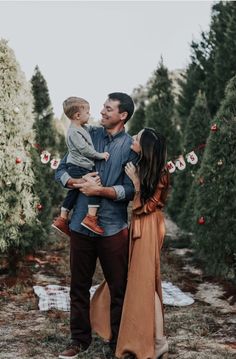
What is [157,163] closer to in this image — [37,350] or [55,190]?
[37,350]

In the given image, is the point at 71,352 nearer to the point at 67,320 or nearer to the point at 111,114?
the point at 67,320

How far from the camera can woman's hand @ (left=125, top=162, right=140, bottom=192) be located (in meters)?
3.73

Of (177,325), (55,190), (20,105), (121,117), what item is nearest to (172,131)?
(55,190)

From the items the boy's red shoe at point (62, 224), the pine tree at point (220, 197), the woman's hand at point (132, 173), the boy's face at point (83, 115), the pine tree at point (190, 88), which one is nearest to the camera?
the woman's hand at point (132, 173)

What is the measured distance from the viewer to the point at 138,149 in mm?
3770

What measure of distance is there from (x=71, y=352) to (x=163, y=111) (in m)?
10.0

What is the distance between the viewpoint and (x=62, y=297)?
20.0 ft

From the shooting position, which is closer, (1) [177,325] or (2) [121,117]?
(2) [121,117]

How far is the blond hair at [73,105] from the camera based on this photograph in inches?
150

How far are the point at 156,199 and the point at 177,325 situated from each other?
1.80m

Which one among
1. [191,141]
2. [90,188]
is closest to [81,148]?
[90,188]

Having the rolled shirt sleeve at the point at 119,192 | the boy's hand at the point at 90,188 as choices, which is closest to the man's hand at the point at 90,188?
the boy's hand at the point at 90,188

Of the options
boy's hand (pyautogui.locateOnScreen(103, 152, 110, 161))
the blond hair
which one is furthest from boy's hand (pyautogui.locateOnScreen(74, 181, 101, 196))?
the blond hair

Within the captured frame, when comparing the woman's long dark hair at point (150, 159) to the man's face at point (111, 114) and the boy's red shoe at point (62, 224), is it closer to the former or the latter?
the man's face at point (111, 114)
